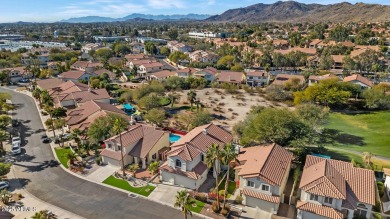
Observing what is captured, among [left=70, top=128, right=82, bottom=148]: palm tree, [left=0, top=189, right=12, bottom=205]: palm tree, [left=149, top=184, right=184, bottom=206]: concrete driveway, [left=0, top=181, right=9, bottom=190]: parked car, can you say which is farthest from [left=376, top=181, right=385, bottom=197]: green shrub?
[left=0, top=181, right=9, bottom=190]: parked car

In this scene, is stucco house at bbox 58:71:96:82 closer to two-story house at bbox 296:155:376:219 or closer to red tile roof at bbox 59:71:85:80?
red tile roof at bbox 59:71:85:80

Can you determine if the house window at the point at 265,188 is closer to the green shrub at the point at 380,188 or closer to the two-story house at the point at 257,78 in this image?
the green shrub at the point at 380,188

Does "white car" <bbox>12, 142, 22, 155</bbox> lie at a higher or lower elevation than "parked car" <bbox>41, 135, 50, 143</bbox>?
higher

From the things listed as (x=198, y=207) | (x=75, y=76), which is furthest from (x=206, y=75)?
(x=198, y=207)

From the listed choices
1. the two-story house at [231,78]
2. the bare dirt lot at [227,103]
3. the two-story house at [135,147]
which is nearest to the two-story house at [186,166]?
the two-story house at [135,147]

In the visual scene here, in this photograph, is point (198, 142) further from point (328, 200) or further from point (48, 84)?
point (48, 84)

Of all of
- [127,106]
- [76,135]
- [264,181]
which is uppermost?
[264,181]
